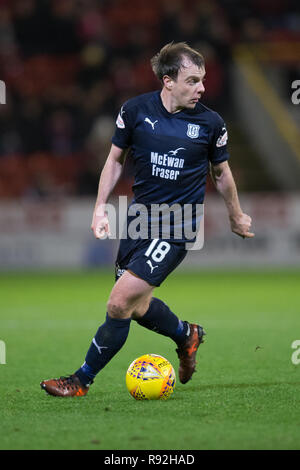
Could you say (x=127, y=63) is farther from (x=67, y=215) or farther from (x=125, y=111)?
(x=125, y=111)

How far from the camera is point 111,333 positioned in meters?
5.30

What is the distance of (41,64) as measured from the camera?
19.1 metres

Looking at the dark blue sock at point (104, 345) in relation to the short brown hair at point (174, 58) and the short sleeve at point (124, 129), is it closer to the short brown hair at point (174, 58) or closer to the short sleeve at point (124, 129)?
the short sleeve at point (124, 129)

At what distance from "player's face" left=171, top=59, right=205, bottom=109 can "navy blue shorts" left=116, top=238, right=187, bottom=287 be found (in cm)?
90

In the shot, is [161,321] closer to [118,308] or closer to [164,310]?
[164,310]

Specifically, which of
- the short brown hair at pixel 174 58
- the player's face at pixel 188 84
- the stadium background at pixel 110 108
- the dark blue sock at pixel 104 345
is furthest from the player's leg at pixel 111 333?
the stadium background at pixel 110 108

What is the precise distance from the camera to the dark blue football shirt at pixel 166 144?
539cm

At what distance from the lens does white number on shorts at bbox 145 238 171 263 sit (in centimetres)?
528

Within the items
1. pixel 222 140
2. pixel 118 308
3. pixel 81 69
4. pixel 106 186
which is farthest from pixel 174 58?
pixel 81 69

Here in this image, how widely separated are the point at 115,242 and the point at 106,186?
35.4ft

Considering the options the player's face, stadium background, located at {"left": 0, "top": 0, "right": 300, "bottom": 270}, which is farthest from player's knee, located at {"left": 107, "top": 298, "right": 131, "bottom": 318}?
stadium background, located at {"left": 0, "top": 0, "right": 300, "bottom": 270}

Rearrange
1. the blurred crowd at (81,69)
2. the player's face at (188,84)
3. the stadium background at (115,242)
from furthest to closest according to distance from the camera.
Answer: the blurred crowd at (81,69), the player's face at (188,84), the stadium background at (115,242)

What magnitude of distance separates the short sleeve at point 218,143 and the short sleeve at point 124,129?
0.53m
